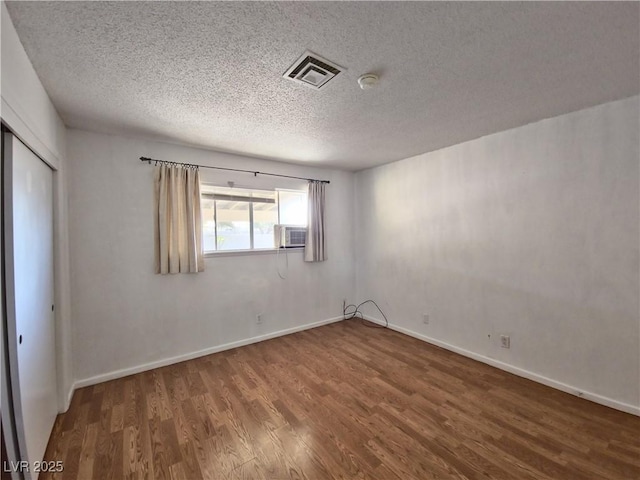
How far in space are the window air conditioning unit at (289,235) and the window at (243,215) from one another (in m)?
0.09

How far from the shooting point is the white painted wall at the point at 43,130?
4.03 ft

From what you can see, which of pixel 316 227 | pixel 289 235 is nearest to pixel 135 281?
pixel 289 235

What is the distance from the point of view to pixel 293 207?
3.97m

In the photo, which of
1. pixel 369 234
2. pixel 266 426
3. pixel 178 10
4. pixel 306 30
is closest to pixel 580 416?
pixel 266 426

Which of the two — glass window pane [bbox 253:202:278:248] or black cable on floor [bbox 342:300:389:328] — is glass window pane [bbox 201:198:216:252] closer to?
glass window pane [bbox 253:202:278:248]

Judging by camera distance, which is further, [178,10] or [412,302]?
[412,302]

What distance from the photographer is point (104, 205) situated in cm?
260

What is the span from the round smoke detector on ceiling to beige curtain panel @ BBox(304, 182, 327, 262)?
2.23m

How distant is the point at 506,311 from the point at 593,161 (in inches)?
59.5

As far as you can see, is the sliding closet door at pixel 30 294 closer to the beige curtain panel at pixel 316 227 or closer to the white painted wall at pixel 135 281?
the white painted wall at pixel 135 281

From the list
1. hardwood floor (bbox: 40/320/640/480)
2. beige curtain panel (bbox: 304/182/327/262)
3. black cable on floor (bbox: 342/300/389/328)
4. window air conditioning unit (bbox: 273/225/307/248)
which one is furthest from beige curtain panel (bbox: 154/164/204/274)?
black cable on floor (bbox: 342/300/389/328)

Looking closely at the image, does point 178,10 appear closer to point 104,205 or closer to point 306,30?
point 306,30

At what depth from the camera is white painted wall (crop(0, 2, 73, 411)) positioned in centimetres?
123

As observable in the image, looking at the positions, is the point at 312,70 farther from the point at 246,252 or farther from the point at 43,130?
the point at 246,252
